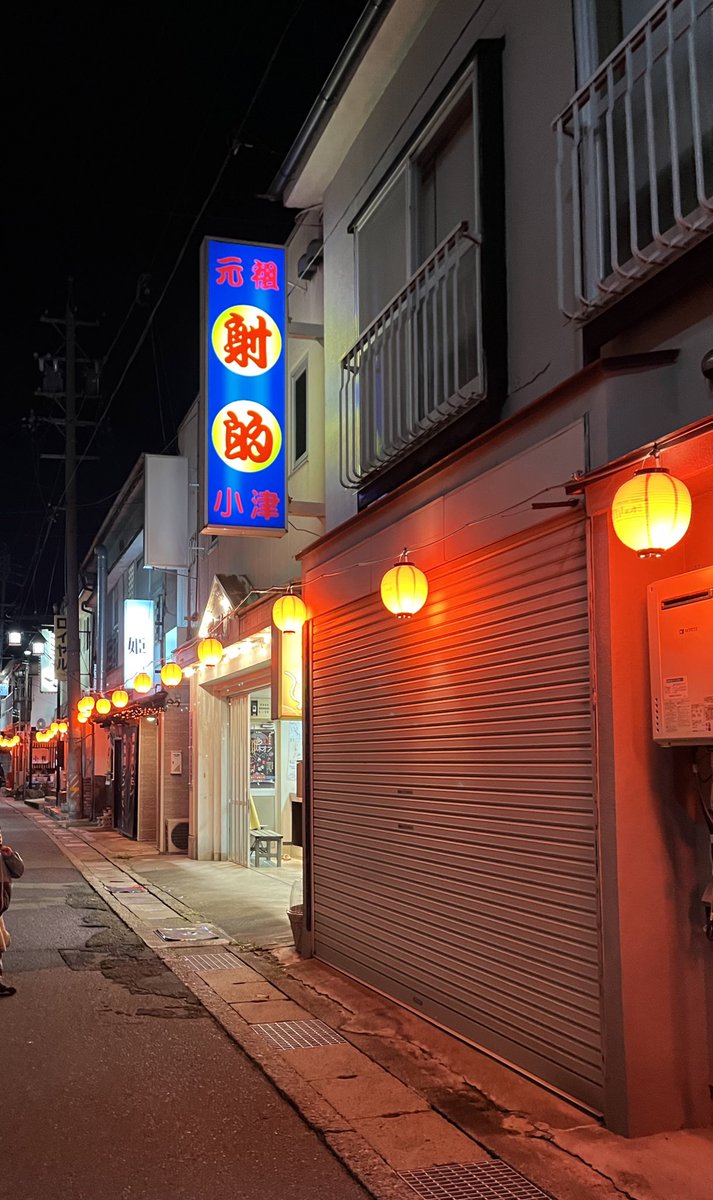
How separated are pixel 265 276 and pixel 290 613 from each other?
394 cm

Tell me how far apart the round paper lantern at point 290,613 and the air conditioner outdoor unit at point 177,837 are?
13.5 meters

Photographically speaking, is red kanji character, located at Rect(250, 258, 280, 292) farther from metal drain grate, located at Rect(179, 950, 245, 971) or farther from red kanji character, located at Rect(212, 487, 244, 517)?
metal drain grate, located at Rect(179, 950, 245, 971)

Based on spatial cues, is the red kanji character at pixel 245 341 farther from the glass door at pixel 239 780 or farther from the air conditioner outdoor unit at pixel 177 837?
the air conditioner outdoor unit at pixel 177 837

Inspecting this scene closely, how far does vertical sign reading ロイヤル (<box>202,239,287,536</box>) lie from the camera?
481 inches

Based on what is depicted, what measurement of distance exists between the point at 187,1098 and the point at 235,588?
12.6 metres

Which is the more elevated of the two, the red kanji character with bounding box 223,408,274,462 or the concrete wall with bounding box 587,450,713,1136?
the red kanji character with bounding box 223,408,274,462

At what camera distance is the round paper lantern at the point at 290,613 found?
12.6m

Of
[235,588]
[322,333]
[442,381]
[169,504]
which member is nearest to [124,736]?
[169,504]

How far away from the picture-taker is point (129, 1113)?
695 centimetres

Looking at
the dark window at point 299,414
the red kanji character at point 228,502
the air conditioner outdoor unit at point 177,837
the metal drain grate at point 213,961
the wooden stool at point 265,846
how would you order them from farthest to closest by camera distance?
1. the air conditioner outdoor unit at point 177,837
2. the wooden stool at point 265,846
3. the dark window at point 299,414
4. the red kanji character at point 228,502
5. the metal drain grate at point 213,961

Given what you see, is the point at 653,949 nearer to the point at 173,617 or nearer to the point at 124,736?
the point at 173,617

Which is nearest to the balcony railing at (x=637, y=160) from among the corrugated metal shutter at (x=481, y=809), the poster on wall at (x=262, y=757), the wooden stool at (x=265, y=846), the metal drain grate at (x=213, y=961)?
the corrugated metal shutter at (x=481, y=809)

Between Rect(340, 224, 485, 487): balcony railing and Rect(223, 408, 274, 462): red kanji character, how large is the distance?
0.94 metres

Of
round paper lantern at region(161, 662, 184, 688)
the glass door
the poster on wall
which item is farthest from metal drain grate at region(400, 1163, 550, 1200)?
round paper lantern at region(161, 662, 184, 688)
